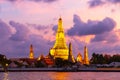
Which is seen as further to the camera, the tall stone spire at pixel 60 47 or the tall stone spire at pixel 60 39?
the tall stone spire at pixel 60 39

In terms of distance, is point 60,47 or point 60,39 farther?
point 60,39

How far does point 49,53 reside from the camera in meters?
185

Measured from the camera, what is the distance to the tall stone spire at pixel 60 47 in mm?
178750

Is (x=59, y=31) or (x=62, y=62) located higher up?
(x=59, y=31)

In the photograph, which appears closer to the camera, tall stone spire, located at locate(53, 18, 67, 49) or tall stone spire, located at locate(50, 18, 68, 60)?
tall stone spire, located at locate(50, 18, 68, 60)

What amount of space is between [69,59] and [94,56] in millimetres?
11014

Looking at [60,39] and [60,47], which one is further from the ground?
[60,39]

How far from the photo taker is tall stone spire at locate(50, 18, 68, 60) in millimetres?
178750

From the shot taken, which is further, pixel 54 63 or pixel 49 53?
pixel 49 53

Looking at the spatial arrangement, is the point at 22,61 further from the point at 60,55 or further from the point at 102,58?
the point at 102,58

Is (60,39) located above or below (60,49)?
above

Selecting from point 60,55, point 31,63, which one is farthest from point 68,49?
point 31,63

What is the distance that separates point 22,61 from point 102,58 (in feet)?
107

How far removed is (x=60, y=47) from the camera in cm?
17962
